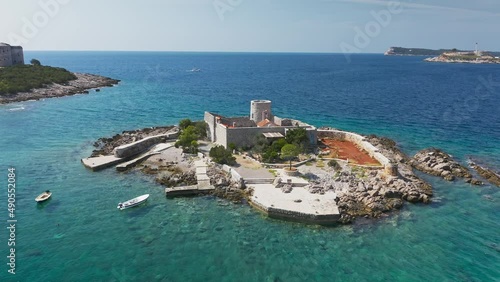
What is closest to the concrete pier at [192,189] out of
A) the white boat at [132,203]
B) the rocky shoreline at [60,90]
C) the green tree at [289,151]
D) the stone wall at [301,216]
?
the white boat at [132,203]

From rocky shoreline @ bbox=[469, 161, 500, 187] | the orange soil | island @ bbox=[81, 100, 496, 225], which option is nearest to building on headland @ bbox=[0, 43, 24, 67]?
island @ bbox=[81, 100, 496, 225]

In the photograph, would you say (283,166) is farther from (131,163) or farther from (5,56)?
(5,56)

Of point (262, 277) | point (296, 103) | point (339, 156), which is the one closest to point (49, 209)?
point (262, 277)

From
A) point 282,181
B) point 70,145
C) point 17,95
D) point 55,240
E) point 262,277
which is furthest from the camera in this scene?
point 17,95

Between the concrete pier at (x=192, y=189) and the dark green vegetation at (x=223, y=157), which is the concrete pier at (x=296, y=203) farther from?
the dark green vegetation at (x=223, y=157)

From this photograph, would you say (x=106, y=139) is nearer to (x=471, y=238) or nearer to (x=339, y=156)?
(x=339, y=156)

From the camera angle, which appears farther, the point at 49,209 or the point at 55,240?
the point at 49,209
